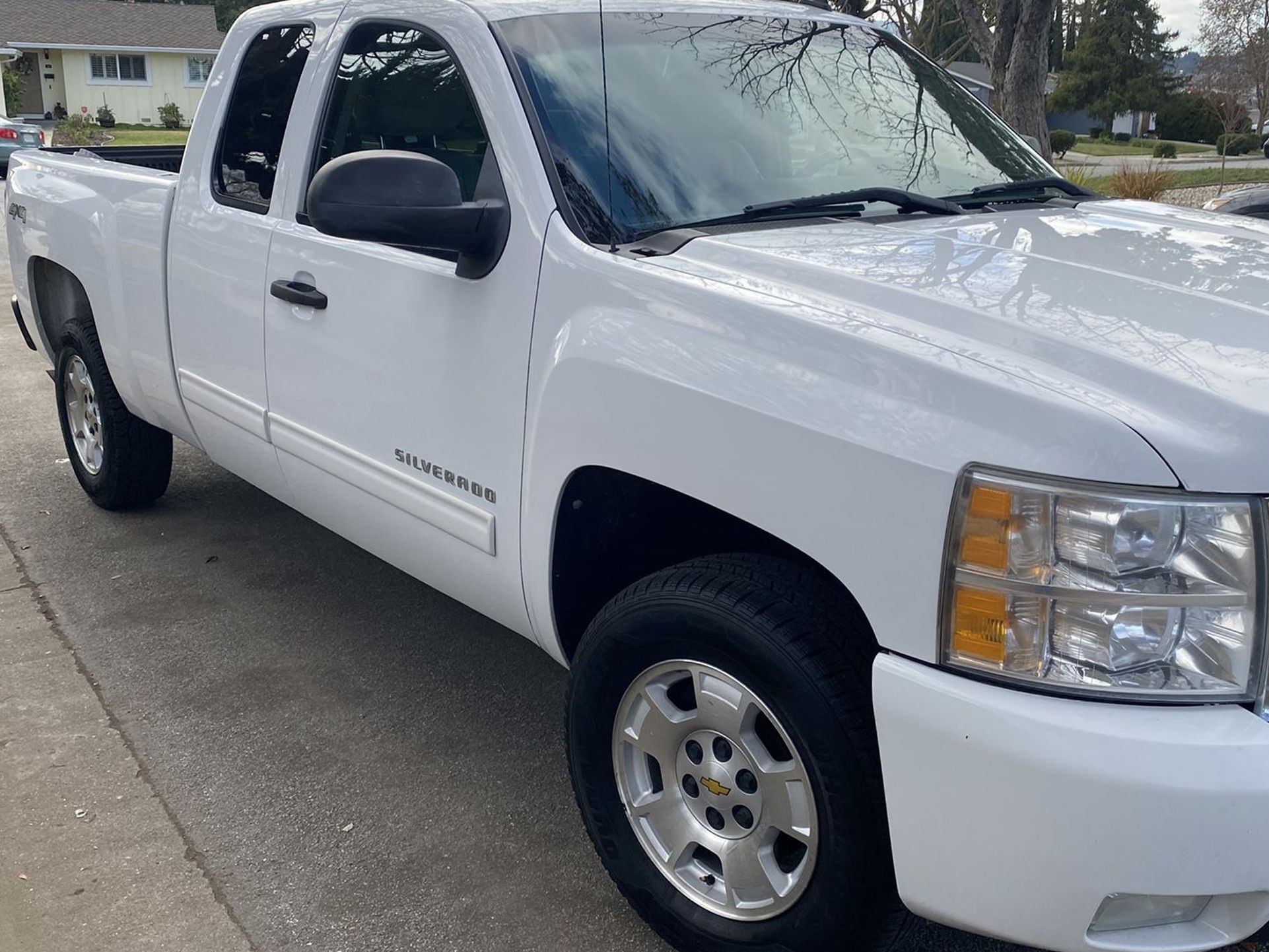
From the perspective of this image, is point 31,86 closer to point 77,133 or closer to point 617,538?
point 77,133

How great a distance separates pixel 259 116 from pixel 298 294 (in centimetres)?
81

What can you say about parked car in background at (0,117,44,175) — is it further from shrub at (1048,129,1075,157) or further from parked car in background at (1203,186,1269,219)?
parked car in background at (1203,186,1269,219)

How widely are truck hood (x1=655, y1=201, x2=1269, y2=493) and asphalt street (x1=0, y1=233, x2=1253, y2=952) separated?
1.07 meters

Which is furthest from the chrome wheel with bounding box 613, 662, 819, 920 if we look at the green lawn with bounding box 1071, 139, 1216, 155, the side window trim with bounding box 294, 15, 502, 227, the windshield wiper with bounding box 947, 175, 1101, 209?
the green lawn with bounding box 1071, 139, 1216, 155

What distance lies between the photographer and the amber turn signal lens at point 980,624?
2014 millimetres

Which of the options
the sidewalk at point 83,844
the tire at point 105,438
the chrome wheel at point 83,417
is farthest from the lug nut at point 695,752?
the chrome wheel at point 83,417

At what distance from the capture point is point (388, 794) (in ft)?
11.0

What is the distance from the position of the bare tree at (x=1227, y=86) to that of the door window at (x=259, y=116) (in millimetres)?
27539

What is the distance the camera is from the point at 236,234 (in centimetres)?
390

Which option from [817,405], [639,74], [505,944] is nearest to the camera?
[817,405]

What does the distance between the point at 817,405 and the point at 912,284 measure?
1.22ft

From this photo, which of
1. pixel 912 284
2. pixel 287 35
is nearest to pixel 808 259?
pixel 912 284

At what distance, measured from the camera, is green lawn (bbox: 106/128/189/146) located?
125 ft

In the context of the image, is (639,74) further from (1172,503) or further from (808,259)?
(1172,503)
